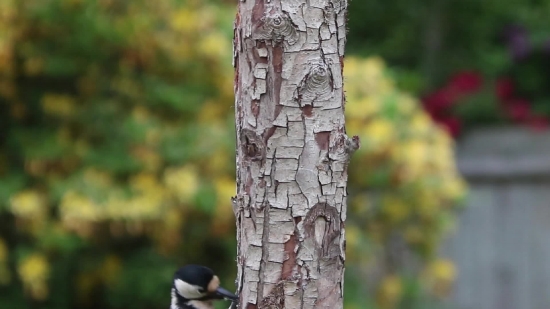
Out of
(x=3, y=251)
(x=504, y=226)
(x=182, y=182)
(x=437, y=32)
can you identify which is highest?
(x=437, y=32)

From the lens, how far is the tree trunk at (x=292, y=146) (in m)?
2.10

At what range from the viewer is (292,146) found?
2127 millimetres

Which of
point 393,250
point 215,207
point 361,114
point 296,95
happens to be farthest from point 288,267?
point 393,250

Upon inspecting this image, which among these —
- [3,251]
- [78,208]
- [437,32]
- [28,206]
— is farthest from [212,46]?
[437,32]

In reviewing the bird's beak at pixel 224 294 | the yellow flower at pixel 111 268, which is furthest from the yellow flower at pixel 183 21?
the bird's beak at pixel 224 294

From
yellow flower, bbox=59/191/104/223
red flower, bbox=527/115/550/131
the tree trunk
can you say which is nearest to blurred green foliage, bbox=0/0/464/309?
yellow flower, bbox=59/191/104/223

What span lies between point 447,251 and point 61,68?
4.26m

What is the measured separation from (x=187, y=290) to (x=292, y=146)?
102 centimetres

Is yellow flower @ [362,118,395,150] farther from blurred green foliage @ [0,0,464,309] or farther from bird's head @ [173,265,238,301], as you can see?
bird's head @ [173,265,238,301]

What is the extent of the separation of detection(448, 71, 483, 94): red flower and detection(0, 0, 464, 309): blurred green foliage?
2.35 m

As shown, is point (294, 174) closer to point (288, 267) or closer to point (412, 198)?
point (288, 267)

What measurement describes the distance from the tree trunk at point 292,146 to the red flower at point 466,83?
5.72m

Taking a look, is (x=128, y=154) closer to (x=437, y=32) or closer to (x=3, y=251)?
(x=3, y=251)

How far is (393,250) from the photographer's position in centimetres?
641
